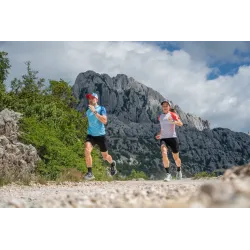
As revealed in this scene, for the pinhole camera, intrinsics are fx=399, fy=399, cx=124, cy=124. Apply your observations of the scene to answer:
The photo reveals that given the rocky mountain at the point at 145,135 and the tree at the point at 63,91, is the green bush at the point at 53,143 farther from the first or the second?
the rocky mountain at the point at 145,135

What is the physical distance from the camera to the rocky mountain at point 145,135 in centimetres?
8744

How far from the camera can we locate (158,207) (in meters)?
4.72

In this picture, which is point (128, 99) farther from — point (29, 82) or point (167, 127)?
point (167, 127)

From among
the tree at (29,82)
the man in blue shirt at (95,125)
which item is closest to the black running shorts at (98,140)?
the man in blue shirt at (95,125)

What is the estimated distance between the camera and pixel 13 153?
1274 centimetres

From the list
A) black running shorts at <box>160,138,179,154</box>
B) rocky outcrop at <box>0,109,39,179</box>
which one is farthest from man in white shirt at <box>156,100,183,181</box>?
rocky outcrop at <box>0,109,39,179</box>

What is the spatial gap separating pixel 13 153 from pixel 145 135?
305 feet

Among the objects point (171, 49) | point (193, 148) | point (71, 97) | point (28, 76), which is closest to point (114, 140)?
point (193, 148)

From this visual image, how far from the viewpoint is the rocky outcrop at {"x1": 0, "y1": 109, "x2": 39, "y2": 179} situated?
487 inches

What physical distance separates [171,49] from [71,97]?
24.3 meters

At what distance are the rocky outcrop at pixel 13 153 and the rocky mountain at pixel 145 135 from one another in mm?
59611
